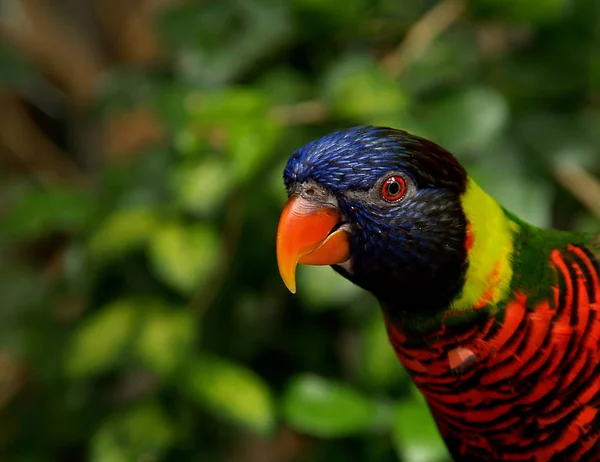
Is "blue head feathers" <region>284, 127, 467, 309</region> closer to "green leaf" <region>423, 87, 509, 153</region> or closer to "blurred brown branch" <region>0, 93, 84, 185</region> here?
"green leaf" <region>423, 87, 509, 153</region>

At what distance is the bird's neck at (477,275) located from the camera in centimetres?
68

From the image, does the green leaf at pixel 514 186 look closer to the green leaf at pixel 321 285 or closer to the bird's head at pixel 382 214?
the green leaf at pixel 321 285

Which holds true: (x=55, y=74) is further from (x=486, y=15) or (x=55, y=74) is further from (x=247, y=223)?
(x=486, y=15)

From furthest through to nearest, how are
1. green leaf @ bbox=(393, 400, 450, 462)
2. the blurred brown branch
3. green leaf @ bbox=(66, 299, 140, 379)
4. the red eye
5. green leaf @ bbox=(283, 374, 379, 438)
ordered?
the blurred brown branch → green leaf @ bbox=(66, 299, 140, 379) → green leaf @ bbox=(283, 374, 379, 438) → green leaf @ bbox=(393, 400, 450, 462) → the red eye

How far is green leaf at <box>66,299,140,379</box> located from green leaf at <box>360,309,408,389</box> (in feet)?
1.35

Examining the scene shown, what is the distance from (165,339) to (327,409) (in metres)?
0.30

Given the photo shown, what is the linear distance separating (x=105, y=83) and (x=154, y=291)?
0.51 m

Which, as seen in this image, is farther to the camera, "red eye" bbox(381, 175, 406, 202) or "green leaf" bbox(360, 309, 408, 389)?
"green leaf" bbox(360, 309, 408, 389)

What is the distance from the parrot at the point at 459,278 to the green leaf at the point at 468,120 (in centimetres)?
44

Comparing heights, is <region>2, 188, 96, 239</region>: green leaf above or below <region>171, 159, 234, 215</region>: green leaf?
above

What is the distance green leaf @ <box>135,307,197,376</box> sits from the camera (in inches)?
45.8

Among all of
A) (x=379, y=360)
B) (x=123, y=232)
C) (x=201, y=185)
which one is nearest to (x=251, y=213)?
(x=201, y=185)

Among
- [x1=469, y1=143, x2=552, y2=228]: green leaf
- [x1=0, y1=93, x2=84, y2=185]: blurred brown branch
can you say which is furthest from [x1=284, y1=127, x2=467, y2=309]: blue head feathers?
[x1=0, y1=93, x2=84, y2=185]: blurred brown branch

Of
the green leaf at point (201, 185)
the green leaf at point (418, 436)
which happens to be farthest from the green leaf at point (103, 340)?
the green leaf at point (418, 436)
